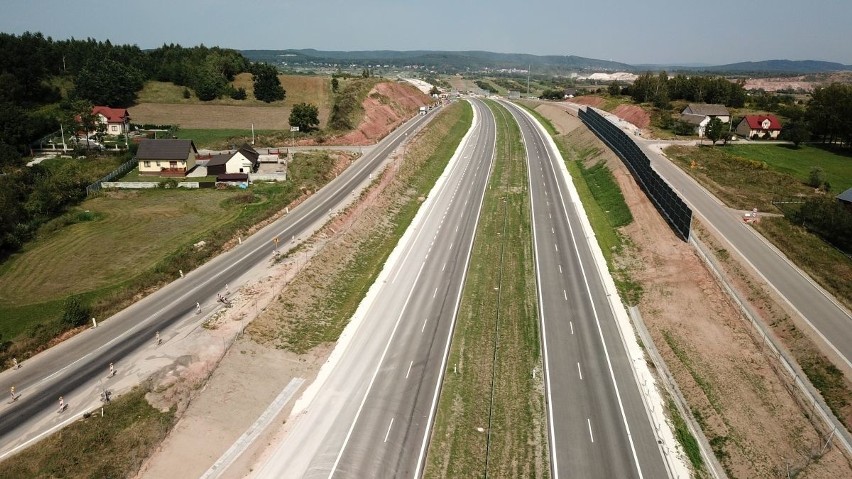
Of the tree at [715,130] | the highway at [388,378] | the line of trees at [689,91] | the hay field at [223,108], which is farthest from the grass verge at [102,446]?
the line of trees at [689,91]

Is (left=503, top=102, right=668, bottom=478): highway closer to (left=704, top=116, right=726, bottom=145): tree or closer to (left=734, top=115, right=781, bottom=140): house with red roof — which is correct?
(left=704, top=116, right=726, bottom=145): tree

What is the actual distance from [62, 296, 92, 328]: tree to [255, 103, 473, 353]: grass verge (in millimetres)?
12637

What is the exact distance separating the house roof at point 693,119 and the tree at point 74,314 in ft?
366

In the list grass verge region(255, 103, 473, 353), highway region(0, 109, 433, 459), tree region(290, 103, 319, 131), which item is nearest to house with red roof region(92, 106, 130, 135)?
tree region(290, 103, 319, 131)

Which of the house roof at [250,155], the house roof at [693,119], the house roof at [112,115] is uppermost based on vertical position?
the house roof at [693,119]

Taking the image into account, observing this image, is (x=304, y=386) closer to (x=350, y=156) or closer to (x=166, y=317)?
(x=166, y=317)

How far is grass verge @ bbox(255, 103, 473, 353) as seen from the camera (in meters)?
39.2

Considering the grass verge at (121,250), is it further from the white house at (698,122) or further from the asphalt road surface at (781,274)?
the white house at (698,122)

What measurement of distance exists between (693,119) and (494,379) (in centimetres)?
9872

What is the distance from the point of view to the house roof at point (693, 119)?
4251 inches

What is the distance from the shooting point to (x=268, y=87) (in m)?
152

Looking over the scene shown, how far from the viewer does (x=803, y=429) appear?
29.6 m

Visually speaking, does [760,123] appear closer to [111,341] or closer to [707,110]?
[707,110]

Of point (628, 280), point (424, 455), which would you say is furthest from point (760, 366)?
point (424, 455)
